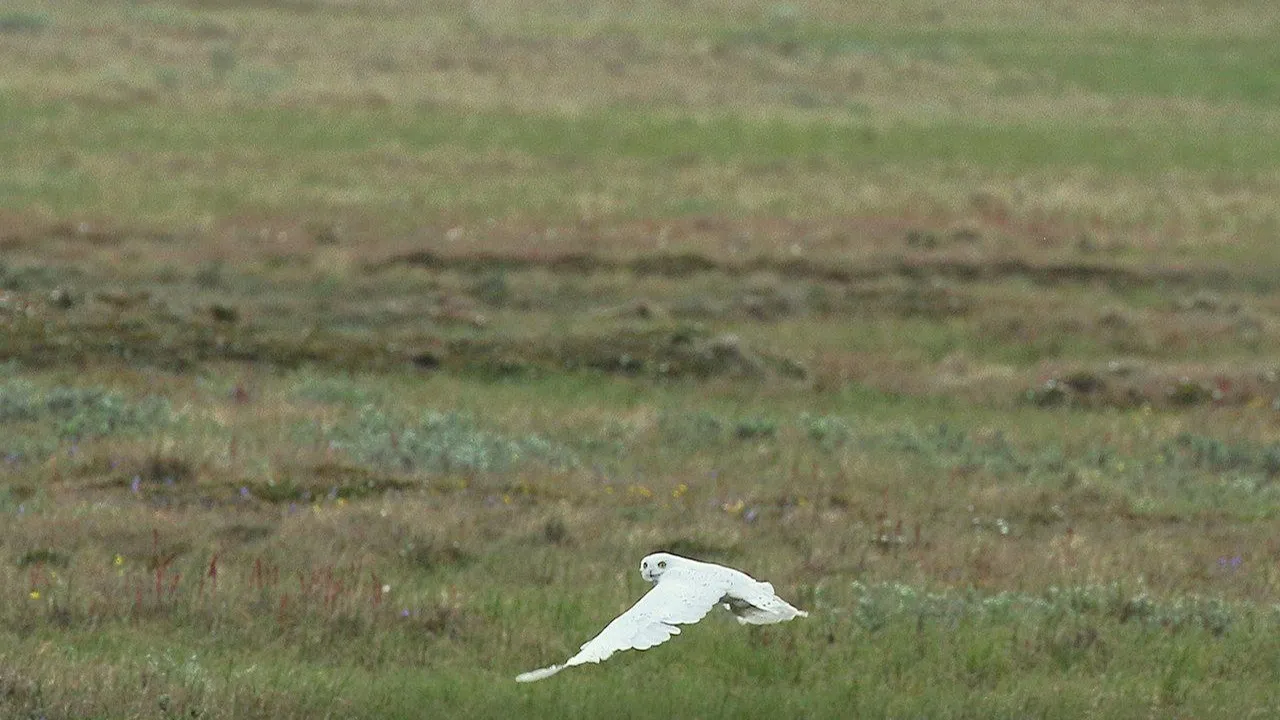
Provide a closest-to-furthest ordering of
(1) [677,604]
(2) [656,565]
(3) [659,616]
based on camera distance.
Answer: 1. (3) [659,616]
2. (1) [677,604]
3. (2) [656,565]

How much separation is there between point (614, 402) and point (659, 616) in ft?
31.6

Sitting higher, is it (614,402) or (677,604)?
(677,604)

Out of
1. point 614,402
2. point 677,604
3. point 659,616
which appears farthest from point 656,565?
point 614,402

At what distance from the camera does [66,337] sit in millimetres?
17328

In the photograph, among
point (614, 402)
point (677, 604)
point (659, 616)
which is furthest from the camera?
point (614, 402)

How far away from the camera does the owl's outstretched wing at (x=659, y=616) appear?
6.32 metres

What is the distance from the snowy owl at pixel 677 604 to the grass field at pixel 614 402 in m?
0.65

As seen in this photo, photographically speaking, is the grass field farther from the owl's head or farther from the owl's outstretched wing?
the owl's outstretched wing

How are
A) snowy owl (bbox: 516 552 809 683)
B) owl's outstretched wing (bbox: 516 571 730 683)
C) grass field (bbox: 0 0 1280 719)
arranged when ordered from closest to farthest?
owl's outstretched wing (bbox: 516 571 730 683), snowy owl (bbox: 516 552 809 683), grass field (bbox: 0 0 1280 719)

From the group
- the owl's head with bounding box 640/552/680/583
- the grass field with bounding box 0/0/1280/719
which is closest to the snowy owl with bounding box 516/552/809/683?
the owl's head with bounding box 640/552/680/583

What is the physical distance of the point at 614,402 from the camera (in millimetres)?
16281

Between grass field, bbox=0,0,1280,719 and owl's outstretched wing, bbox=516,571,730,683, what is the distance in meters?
0.81

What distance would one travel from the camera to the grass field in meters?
8.45

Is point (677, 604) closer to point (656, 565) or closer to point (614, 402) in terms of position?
point (656, 565)
